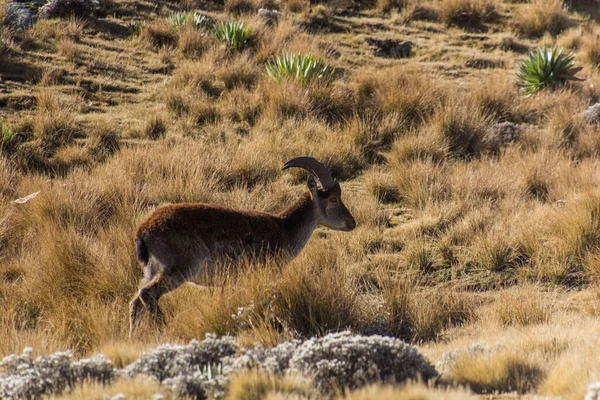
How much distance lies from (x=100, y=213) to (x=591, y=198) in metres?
6.64

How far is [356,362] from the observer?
5695 millimetres

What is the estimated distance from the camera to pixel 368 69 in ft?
54.3

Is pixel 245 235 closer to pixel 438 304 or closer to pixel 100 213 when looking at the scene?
pixel 438 304

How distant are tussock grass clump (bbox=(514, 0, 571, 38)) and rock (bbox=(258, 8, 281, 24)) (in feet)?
20.3

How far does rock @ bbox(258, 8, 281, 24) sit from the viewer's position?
61.1 feet

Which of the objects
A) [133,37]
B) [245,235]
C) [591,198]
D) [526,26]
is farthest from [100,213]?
[526,26]

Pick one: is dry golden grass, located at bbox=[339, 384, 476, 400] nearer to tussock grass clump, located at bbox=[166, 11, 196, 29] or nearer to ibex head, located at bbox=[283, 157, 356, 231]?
ibex head, located at bbox=[283, 157, 356, 231]

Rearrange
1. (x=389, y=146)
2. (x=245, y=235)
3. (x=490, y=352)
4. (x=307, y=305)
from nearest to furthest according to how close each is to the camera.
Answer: (x=490, y=352) < (x=307, y=305) < (x=245, y=235) < (x=389, y=146)

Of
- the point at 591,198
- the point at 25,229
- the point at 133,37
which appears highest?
the point at 133,37

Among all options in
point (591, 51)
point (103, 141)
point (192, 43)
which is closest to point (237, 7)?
point (192, 43)

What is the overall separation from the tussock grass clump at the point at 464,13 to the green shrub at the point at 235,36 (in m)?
5.84

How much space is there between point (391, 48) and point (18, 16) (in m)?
8.47

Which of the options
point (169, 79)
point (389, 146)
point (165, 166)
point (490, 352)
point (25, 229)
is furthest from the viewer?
point (169, 79)

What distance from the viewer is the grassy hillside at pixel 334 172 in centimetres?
724
